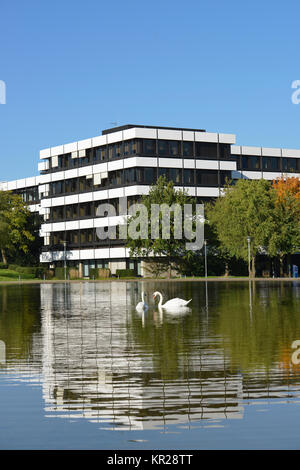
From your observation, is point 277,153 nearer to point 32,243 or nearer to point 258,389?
point 32,243

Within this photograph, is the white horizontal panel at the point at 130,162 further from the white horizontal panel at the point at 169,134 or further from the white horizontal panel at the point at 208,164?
the white horizontal panel at the point at 208,164

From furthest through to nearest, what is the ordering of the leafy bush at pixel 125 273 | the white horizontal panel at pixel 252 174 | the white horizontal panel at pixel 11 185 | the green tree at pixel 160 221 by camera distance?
the white horizontal panel at pixel 11 185 → the white horizontal panel at pixel 252 174 → the leafy bush at pixel 125 273 → the green tree at pixel 160 221

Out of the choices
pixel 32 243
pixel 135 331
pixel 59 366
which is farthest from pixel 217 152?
pixel 59 366

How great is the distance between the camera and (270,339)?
17031 mm

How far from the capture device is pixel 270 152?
119 meters

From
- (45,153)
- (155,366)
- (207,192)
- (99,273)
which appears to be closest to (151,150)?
(207,192)

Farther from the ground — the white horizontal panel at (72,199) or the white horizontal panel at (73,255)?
the white horizontal panel at (72,199)

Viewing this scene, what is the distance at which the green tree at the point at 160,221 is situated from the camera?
8894cm

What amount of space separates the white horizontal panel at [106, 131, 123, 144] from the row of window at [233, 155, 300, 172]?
21.3 meters

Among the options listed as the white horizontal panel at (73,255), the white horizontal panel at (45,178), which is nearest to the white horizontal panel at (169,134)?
the white horizontal panel at (73,255)

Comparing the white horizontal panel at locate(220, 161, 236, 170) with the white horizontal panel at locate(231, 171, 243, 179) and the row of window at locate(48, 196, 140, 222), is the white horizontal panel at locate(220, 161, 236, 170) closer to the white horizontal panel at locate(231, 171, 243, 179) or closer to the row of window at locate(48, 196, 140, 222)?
the white horizontal panel at locate(231, 171, 243, 179)

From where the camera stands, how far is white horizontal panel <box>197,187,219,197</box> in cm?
10712

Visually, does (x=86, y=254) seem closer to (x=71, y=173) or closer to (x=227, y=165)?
(x=71, y=173)

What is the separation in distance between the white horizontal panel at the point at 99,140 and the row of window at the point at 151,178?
185 inches
